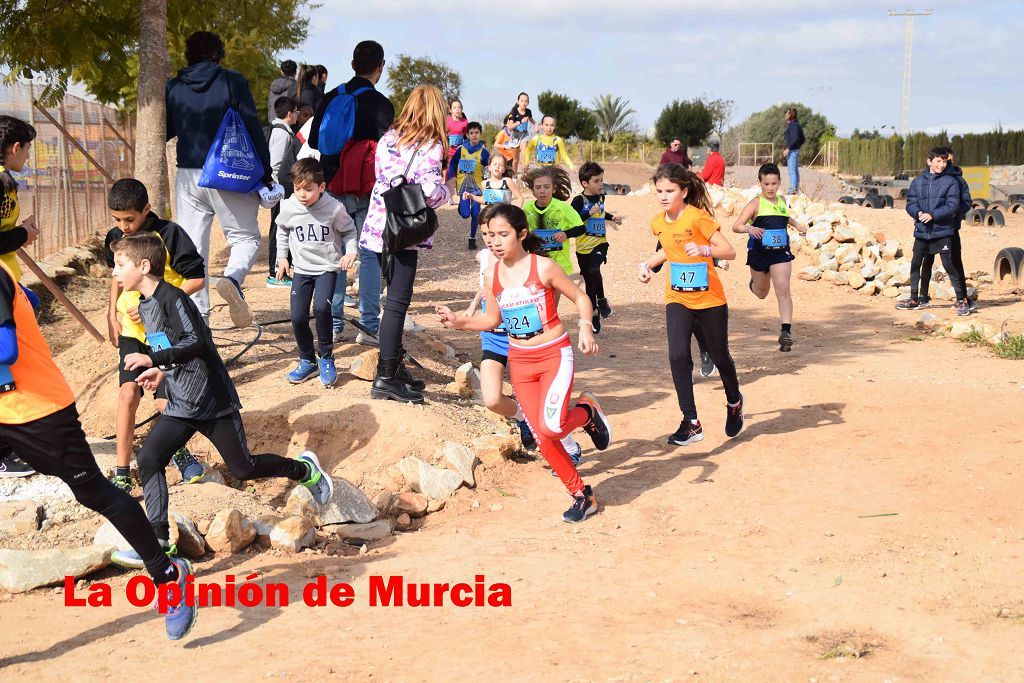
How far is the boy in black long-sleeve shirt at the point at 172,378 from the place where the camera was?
494 centimetres

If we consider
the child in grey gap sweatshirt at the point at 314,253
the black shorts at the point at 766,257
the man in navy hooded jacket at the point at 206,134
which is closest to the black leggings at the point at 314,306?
the child in grey gap sweatshirt at the point at 314,253

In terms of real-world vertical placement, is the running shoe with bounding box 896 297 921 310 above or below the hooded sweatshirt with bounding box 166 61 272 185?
below

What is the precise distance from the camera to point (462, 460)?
262 inches

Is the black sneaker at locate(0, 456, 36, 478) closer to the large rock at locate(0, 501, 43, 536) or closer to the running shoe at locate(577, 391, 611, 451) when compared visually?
the large rock at locate(0, 501, 43, 536)

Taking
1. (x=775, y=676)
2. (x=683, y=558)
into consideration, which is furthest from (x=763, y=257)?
(x=775, y=676)

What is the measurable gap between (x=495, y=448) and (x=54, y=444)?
10.7 feet

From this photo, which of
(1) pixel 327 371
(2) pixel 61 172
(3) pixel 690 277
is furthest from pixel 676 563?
(2) pixel 61 172

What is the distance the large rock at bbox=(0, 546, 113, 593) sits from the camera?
504cm

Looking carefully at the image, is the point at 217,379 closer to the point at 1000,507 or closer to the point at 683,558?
the point at 683,558

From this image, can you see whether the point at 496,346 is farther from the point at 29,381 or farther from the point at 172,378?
the point at 29,381

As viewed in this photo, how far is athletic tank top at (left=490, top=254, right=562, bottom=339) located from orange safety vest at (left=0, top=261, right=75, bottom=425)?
2455 mm

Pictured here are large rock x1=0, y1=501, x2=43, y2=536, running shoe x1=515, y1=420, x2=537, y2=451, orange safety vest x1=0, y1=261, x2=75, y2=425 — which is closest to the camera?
orange safety vest x1=0, y1=261, x2=75, y2=425

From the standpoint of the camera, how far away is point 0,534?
5477mm

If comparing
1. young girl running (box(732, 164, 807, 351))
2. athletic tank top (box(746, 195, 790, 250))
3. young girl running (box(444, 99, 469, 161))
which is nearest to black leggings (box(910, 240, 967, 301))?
young girl running (box(732, 164, 807, 351))
